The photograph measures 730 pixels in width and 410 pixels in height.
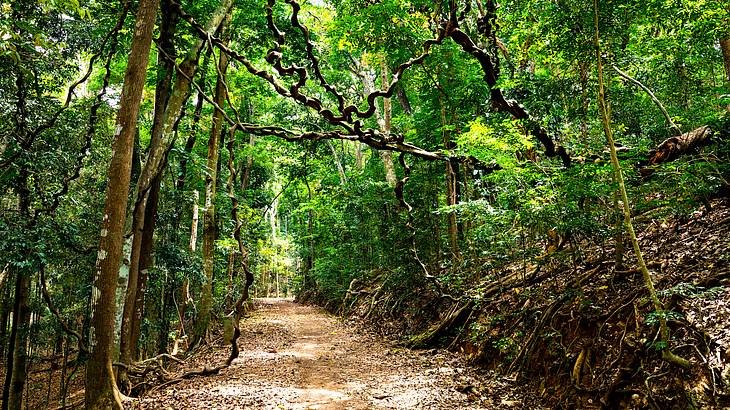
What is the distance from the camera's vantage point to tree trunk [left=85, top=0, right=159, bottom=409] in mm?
3992

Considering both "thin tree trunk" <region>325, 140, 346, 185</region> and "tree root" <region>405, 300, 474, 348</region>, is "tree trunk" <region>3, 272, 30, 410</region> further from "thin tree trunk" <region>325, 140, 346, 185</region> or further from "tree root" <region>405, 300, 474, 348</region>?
"thin tree trunk" <region>325, 140, 346, 185</region>

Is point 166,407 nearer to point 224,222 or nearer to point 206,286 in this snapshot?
point 206,286

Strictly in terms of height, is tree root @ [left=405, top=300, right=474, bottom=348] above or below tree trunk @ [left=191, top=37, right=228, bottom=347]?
below

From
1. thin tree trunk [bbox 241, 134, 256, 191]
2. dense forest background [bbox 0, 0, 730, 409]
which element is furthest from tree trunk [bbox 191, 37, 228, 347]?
thin tree trunk [bbox 241, 134, 256, 191]

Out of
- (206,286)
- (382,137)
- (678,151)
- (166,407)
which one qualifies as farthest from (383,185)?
(166,407)

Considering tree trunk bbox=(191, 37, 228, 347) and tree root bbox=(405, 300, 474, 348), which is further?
tree trunk bbox=(191, 37, 228, 347)

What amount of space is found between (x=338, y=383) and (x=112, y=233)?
444 cm

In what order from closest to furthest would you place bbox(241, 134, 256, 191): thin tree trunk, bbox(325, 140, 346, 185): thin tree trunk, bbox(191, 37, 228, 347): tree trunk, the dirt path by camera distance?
1. the dirt path
2. bbox(191, 37, 228, 347): tree trunk
3. bbox(241, 134, 256, 191): thin tree trunk
4. bbox(325, 140, 346, 185): thin tree trunk

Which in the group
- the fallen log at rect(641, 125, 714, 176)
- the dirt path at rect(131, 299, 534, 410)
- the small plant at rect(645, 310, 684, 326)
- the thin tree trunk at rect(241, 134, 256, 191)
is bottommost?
the dirt path at rect(131, 299, 534, 410)

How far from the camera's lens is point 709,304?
165 inches

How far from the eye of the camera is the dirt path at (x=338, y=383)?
5770 millimetres

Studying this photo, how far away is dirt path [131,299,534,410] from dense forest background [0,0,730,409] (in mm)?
744

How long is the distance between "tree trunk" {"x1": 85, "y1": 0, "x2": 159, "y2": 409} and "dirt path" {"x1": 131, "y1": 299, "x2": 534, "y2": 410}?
1901 millimetres

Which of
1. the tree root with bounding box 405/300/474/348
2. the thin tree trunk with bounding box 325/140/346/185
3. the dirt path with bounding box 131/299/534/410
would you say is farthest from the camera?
the thin tree trunk with bounding box 325/140/346/185
